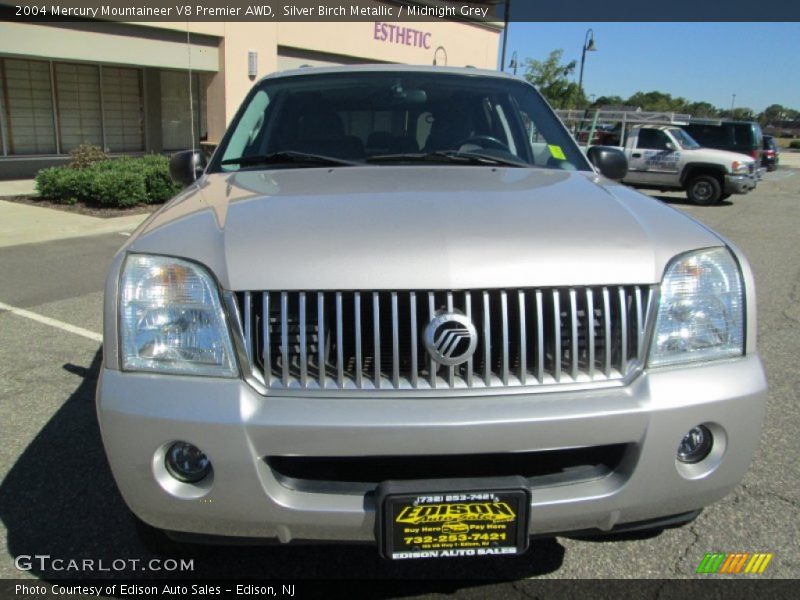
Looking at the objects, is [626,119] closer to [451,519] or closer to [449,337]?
[449,337]

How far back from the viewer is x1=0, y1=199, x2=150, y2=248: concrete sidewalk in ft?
28.2

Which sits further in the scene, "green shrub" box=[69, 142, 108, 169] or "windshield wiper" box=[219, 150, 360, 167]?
"green shrub" box=[69, 142, 108, 169]

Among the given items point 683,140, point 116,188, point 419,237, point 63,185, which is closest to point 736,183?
point 683,140

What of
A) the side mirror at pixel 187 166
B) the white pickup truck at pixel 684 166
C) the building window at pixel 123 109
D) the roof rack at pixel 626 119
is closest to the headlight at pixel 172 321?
the side mirror at pixel 187 166

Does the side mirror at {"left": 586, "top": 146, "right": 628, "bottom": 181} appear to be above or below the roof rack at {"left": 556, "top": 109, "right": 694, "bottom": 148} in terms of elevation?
below

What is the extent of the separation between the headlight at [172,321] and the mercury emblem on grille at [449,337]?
0.54 meters

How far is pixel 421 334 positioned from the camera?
1868mm

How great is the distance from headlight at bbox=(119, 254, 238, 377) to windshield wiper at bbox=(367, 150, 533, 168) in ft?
4.39

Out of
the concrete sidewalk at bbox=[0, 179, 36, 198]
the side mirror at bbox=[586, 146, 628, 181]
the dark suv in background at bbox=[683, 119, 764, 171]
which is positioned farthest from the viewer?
the dark suv in background at bbox=[683, 119, 764, 171]

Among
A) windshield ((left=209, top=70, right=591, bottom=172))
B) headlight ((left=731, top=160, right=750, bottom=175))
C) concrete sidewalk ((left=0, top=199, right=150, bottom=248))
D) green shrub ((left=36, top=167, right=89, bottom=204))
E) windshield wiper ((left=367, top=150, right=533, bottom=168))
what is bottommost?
concrete sidewalk ((left=0, top=199, right=150, bottom=248))

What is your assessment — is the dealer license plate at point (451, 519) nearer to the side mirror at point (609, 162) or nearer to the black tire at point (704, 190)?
the side mirror at point (609, 162)

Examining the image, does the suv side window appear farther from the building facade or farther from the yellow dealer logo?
the yellow dealer logo

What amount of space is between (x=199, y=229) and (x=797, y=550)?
244 cm

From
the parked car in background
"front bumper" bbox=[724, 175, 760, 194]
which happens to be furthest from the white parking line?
the parked car in background
